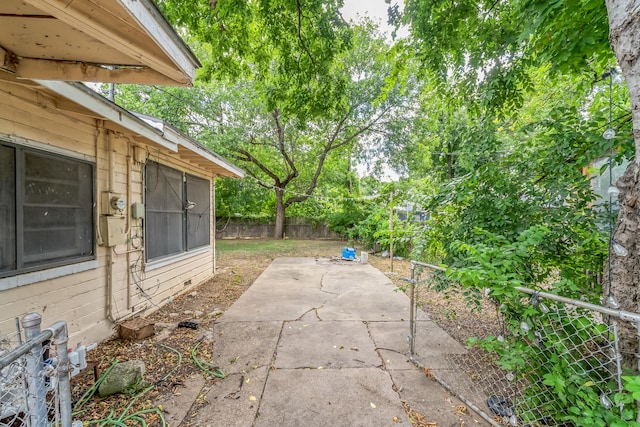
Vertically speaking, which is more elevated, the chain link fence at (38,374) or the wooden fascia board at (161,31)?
the wooden fascia board at (161,31)

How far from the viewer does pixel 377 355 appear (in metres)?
2.89

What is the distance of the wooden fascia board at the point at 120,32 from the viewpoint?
1333 millimetres

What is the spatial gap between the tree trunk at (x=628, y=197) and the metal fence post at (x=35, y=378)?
2724 mm

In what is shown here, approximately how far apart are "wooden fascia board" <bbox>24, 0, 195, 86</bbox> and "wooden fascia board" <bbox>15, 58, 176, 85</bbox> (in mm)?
157

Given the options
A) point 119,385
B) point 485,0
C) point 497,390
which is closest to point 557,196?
point 497,390

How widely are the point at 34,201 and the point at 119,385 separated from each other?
1.79 metres

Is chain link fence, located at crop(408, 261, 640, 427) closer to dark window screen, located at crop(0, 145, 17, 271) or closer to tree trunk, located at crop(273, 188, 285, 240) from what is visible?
dark window screen, located at crop(0, 145, 17, 271)

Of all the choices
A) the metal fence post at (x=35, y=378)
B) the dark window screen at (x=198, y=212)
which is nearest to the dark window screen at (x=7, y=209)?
the metal fence post at (x=35, y=378)

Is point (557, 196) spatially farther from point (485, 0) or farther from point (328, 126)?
point (328, 126)

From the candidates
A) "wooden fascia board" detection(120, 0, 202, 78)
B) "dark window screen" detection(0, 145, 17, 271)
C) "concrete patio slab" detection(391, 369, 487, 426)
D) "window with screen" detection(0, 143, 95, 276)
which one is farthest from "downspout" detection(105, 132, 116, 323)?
"concrete patio slab" detection(391, 369, 487, 426)

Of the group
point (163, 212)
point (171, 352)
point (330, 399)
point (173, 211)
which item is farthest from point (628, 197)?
point (173, 211)

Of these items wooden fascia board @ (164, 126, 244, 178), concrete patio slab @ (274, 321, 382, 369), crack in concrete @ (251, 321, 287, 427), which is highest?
wooden fascia board @ (164, 126, 244, 178)

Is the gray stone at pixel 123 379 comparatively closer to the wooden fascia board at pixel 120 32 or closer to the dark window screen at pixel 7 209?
the dark window screen at pixel 7 209

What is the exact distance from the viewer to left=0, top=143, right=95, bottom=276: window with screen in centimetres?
226
